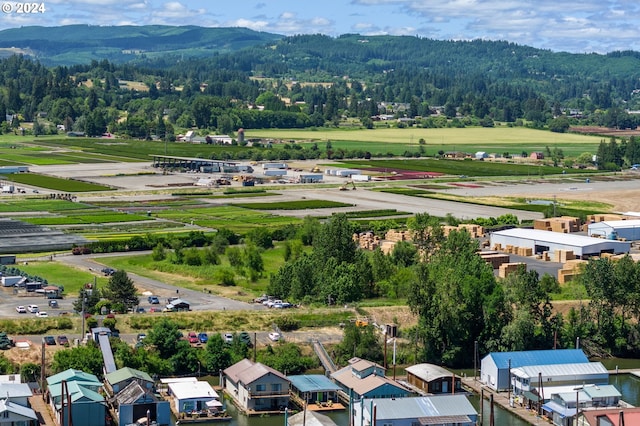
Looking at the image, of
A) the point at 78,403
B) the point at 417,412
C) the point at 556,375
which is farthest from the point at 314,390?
the point at 556,375

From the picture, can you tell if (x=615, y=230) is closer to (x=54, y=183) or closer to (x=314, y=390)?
(x=314, y=390)

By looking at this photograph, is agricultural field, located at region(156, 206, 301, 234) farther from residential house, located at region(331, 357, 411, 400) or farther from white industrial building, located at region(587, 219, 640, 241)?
residential house, located at region(331, 357, 411, 400)

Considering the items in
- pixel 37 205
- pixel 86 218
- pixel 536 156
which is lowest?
pixel 536 156

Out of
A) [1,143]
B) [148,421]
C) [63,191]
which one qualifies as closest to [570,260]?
[148,421]

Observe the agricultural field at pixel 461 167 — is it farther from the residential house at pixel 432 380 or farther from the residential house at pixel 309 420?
the residential house at pixel 309 420

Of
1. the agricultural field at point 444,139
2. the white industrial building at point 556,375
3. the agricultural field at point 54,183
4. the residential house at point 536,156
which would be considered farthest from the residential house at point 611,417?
the agricultural field at point 444,139

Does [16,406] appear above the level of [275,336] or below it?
above
